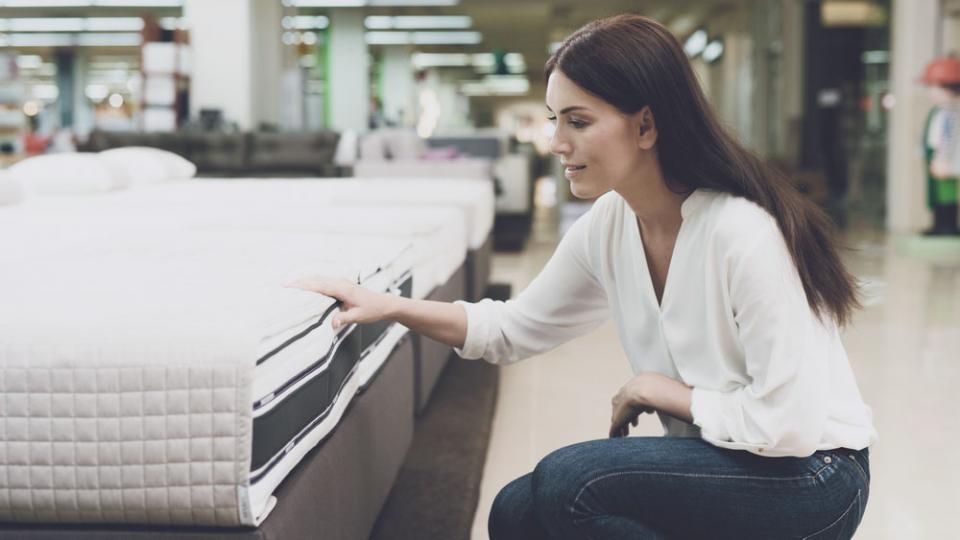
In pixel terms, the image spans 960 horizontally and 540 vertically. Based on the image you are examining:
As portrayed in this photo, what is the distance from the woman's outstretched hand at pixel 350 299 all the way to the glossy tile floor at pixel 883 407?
735 mm

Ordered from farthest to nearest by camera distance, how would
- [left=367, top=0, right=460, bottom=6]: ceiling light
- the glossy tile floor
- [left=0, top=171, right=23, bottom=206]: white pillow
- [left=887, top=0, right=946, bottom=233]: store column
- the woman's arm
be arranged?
[left=367, top=0, right=460, bottom=6]: ceiling light, [left=887, top=0, right=946, bottom=233]: store column, [left=0, top=171, right=23, bottom=206]: white pillow, the glossy tile floor, the woman's arm

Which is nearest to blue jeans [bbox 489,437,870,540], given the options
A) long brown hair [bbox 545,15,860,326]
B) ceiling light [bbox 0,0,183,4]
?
long brown hair [bbox 545,15,860,326]

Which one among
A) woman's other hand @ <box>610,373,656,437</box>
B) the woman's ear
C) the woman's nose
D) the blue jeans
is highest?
the woman's ear

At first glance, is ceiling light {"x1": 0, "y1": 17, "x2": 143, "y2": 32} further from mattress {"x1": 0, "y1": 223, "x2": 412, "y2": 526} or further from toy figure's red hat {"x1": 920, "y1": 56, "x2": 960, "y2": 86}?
mattress {"x1": 0, "y1": 223, "x2": 412, "y2": 526}

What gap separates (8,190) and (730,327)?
97.2 inches

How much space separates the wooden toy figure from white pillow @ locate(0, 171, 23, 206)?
24.7ft

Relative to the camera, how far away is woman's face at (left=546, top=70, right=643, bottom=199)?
55.2 inches

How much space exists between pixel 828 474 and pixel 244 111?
940 cm

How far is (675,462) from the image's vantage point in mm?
1364

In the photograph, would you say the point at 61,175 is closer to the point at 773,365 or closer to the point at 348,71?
the point at 773,365

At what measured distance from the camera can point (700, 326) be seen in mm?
1423

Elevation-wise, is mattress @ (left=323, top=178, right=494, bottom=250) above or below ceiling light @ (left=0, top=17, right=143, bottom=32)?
below

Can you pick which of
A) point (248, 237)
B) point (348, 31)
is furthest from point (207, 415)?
point (348, 31)

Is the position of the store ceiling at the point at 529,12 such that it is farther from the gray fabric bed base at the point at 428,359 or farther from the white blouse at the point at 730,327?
the white blouse at the point at 730,327
